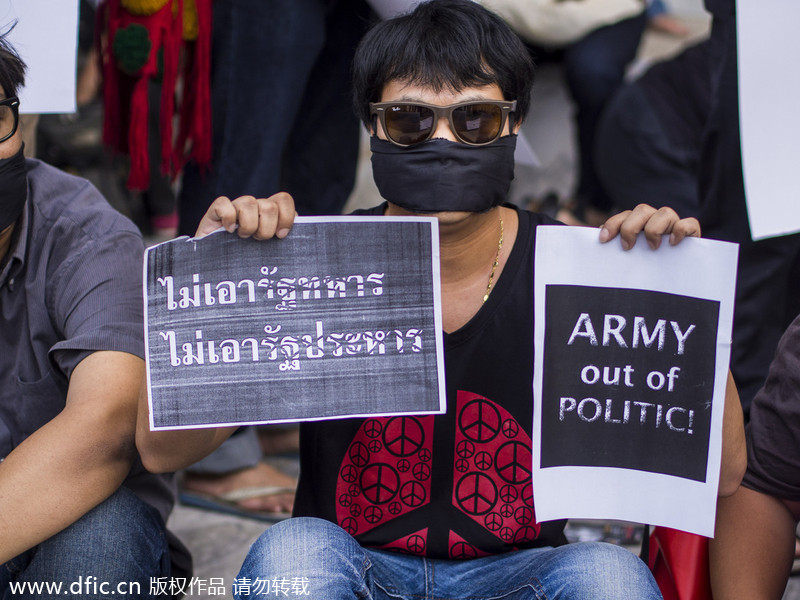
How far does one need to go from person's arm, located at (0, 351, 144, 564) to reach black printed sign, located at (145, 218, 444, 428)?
0.16 metres

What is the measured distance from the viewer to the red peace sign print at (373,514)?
5.58ft

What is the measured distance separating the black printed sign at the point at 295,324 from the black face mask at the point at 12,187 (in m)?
0.39

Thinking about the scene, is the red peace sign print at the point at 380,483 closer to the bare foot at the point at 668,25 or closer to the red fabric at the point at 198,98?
the red fabric at the point at 198,98

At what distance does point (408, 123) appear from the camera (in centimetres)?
160

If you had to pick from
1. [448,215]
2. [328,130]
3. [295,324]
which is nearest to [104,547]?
[295,324]

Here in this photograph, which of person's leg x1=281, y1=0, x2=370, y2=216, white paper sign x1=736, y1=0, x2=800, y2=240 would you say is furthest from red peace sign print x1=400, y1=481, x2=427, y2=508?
person's leg x1=281, y1=0, x2=370, y2=216

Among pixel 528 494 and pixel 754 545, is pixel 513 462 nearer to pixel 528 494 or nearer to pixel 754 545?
pixel 528 494

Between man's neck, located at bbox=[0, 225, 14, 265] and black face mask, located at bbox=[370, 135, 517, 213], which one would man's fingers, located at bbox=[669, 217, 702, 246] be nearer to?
black face mask, located at bbox=[370, 135, 517, 213]

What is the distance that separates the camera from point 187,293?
153 centimetres

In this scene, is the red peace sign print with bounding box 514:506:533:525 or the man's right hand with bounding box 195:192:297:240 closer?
the man's right hand with bounding box 195:192:297:240

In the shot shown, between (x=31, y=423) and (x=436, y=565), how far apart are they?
0.84m

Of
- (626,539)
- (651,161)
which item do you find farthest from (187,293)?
(651,161)

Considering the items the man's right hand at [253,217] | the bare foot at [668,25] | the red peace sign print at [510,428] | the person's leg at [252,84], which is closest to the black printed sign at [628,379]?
the red peace sign print at [510,428]

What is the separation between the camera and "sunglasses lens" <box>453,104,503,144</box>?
158 cm
